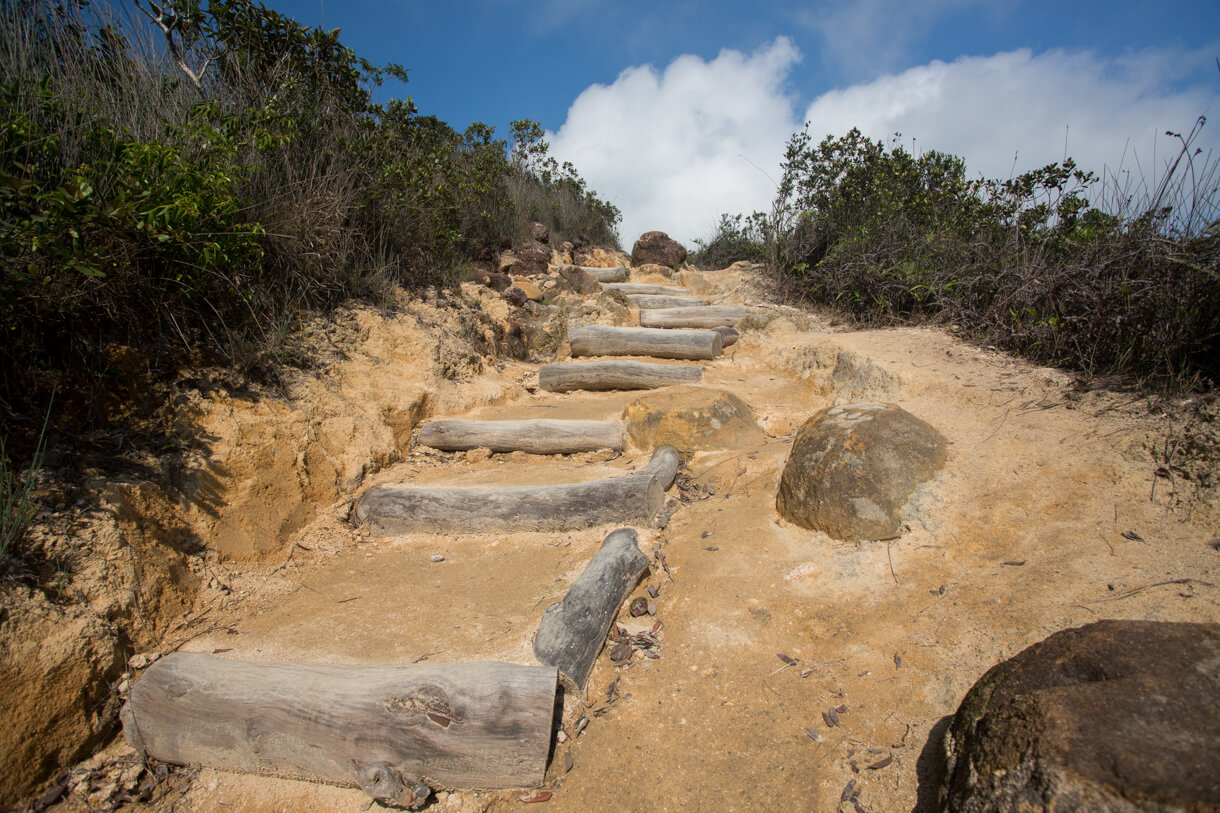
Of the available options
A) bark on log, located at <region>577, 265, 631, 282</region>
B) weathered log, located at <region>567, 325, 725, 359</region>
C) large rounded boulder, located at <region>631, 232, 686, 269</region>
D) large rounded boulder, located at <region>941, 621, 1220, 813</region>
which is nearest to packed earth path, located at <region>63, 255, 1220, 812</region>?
large rounded boulder, located at <region>941, 621, 1220, 813</region>

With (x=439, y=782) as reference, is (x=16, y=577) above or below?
above

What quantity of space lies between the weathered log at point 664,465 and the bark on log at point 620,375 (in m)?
2.19

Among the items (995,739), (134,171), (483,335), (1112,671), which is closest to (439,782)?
(995,739)

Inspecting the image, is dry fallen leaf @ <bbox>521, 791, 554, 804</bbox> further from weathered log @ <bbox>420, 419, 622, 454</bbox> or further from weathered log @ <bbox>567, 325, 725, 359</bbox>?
weathered log @ <bbox>567, 325, 725, 359</bbox>

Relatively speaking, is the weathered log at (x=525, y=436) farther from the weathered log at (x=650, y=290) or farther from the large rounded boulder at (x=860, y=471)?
the weathered log at (x=650, y=290)

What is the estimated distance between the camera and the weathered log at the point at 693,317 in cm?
898

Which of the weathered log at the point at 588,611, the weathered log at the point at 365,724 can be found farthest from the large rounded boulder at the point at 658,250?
the weathered log at the point at 365,724

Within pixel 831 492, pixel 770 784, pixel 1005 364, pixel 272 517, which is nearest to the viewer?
pixel 770 784

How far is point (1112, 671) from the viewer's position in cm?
156

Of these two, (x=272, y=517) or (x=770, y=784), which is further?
(x=272, y=517)

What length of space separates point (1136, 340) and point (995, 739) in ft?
11.6

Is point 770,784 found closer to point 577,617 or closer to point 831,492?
point 577,617

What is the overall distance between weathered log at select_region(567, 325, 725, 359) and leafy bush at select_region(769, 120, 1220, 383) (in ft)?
7.29

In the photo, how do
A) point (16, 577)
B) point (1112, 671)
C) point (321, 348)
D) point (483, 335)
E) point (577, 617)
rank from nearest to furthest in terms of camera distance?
point (1112, 671) → point (16, 577) → point (577, 617) → point (321, 348) → point (483, 335)
